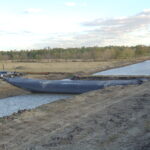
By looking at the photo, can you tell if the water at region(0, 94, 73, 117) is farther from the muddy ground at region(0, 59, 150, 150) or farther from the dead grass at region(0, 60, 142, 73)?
the dead grass at region(0, 60, 142, 73)

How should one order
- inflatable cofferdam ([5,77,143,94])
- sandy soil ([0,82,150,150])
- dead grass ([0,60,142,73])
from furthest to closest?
1. dead grass ([0,60,142,73])
2. inflatable cofferdam ([5,77,143,94])
3. sandy soil ([0,82,150,150])

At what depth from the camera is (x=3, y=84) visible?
112 ft

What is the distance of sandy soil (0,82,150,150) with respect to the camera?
10.5 meters

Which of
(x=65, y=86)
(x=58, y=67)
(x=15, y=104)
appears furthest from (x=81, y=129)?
(x=58, y=67)

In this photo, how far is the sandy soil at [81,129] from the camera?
415 inches

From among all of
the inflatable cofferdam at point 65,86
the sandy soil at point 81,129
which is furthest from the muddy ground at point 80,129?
the inflatable cofferdam at point 65,86

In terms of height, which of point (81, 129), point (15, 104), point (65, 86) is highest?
point (81, 129)

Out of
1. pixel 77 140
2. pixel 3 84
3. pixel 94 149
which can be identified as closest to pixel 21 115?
pixel 77 140

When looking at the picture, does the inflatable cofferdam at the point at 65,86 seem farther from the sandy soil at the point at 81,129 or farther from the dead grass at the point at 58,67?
the dead grass at the point at 58,67

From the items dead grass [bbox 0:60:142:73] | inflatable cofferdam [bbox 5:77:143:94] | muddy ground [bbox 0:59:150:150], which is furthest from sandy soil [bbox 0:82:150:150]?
dead grass [bbox 0:60:142:73]

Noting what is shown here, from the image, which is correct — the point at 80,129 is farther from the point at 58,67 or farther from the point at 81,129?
the point at 58,67

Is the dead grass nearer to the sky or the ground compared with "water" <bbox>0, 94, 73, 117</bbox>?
nearer to the sky

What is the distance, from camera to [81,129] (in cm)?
1262

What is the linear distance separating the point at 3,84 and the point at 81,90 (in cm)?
850
